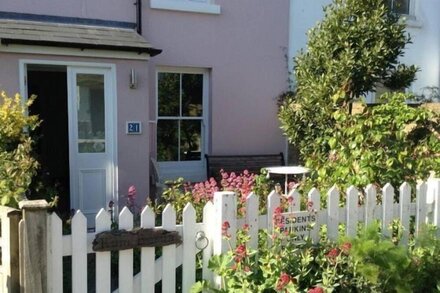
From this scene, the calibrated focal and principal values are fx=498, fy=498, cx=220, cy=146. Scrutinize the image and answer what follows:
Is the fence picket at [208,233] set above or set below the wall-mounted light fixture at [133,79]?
below

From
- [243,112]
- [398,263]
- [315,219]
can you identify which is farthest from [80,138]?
[398,263]

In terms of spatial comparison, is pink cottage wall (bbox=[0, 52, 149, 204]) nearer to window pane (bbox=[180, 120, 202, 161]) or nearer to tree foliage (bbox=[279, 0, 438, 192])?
window pane (bbox=[180, 120, 202, 161])

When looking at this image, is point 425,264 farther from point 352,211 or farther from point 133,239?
point 133,239

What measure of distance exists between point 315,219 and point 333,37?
9.17 feet

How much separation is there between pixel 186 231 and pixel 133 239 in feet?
1.30

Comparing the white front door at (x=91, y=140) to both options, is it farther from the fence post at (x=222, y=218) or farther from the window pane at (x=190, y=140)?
the fence post at (x=222, y=218)

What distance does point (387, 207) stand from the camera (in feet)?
13.8

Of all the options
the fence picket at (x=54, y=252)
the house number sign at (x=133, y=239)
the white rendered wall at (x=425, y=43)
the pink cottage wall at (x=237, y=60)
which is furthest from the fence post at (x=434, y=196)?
the white rendered wall at (x=425, y=43)

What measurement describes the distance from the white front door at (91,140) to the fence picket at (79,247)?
3975mm

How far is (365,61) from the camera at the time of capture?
18.5ft

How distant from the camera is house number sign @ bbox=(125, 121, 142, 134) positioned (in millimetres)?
7215

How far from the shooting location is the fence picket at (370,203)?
405 cm

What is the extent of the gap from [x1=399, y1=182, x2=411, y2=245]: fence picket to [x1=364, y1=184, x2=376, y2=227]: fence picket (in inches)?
14.0

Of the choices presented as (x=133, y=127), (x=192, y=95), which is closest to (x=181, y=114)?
(x=192, y=95)
